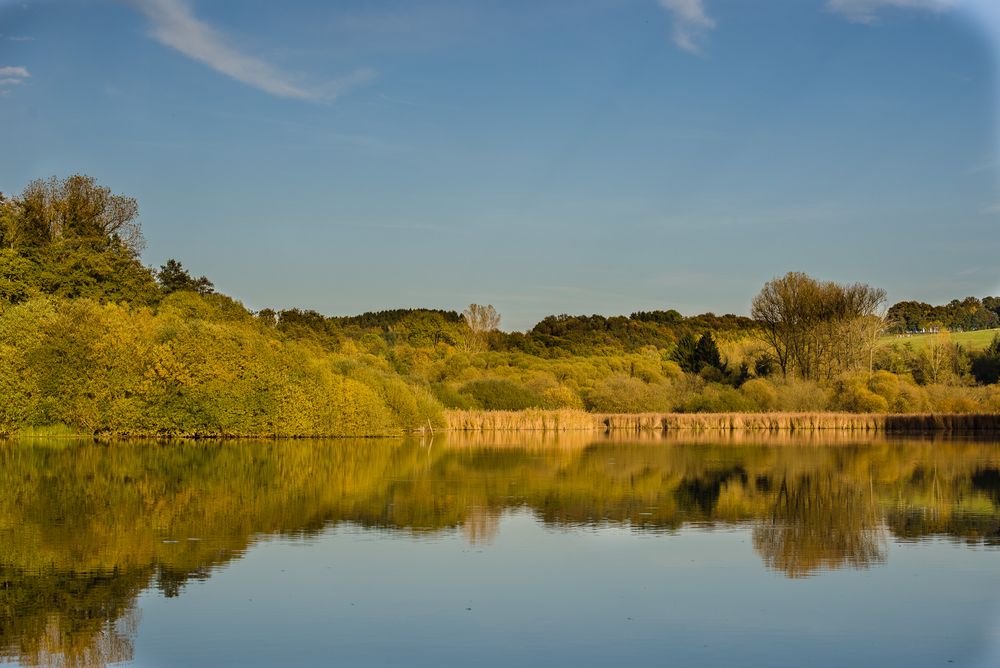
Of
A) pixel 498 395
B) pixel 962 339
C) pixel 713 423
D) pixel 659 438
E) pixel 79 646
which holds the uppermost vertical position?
pixel 962 339

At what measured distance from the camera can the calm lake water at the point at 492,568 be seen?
8820mm

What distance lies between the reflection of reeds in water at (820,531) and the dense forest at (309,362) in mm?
24551

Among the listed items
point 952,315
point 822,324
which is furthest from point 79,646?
point 952,315

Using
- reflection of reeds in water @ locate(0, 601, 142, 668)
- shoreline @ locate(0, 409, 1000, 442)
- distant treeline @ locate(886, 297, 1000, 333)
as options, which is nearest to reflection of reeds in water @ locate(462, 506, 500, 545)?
reflection of reeds in water @ locate(0, 601, 142, 668)

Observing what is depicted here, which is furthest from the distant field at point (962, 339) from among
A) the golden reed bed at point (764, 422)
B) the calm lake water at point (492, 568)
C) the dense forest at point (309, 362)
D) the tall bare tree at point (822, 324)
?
the calm lake water at point (492, 568)

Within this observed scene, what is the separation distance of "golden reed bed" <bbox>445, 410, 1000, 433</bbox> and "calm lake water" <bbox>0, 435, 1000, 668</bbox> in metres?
28.8

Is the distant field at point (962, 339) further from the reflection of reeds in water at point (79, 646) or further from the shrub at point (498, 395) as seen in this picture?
the reflection of reeds in water at point (79, 646)

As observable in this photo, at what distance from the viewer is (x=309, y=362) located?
42438 millimetres

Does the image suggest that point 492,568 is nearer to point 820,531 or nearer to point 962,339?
point 820,531

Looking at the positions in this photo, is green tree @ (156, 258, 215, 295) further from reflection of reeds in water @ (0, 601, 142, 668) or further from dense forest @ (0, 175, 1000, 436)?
reflection of reeds in water @ (0, 601, 142, 668)

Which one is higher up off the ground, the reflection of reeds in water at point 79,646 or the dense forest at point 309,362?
the dense forest at point 309,362

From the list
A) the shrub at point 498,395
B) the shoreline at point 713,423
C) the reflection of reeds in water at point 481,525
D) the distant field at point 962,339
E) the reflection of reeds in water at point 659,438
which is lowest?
the reflection of reeds in water at point 481,525

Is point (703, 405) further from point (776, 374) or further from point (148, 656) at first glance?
point (148, 656)

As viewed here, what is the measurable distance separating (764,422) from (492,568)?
4437cm
